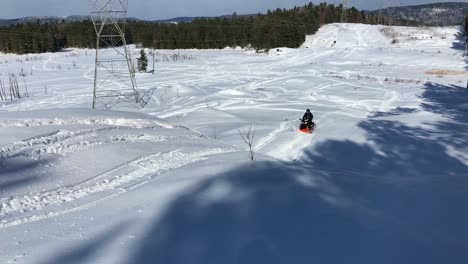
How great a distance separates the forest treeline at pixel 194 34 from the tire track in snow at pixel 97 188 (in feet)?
198

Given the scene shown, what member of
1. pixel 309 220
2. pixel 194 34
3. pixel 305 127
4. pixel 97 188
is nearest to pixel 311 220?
pixel 309 220

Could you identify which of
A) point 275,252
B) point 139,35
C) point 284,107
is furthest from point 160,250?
point 139,35

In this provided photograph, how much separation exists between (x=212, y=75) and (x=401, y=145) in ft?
82.0

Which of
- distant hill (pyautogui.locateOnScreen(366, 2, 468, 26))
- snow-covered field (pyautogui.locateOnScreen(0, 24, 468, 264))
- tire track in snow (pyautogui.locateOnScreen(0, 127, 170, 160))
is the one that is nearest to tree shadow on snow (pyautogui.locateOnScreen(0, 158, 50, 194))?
snow-covered field (pyautogui.locateOnScreen(0, 24, 468, 264))

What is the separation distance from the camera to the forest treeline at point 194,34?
66.9m

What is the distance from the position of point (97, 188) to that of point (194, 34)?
2889 inches

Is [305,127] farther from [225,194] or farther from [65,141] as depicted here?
[225,194]

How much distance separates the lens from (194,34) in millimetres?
76562

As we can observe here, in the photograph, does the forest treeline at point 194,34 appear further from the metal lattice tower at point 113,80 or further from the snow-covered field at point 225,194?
the snow-covered field at point 225,194

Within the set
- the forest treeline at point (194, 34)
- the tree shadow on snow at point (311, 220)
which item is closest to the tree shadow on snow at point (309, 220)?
the tree shadow on snow at point (311, 220)

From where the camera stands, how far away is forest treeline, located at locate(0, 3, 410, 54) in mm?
66875

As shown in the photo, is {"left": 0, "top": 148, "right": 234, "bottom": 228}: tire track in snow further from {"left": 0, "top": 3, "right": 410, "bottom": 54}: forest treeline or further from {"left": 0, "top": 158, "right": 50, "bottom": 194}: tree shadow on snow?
{"left": 0, "top": 3, "right": 410, "bottom": 54}: forest treeline

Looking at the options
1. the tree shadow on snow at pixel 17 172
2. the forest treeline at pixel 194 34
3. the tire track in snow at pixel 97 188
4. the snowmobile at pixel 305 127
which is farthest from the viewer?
the forest treeline at pixel 194 34

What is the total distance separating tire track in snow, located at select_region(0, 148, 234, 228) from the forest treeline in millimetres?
60336
